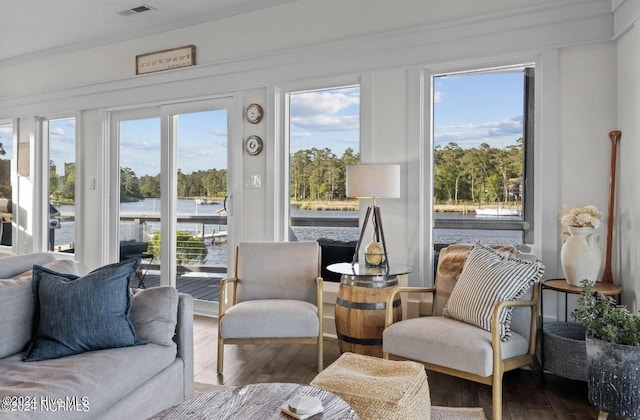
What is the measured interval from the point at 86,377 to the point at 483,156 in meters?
2.85

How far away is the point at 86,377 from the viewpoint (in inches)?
66.6

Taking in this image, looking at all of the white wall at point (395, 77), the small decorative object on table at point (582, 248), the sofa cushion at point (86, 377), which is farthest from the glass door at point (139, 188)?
the small decorative object on table at point (582, 248)

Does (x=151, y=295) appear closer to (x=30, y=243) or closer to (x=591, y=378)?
(x=591, y=378)

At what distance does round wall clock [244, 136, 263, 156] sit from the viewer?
13.3 feet

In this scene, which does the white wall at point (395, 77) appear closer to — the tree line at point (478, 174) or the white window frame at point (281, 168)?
the white window frame at point (281, 168)

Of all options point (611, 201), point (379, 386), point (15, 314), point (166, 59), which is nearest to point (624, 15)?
point (611, 201)

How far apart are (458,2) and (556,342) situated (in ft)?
7.91

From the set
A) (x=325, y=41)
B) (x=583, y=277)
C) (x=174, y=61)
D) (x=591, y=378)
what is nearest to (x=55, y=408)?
(x=591, y=378)

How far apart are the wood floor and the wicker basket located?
18 centimetres

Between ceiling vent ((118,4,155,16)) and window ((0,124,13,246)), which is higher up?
ceiling vent ((118,4,155,16))

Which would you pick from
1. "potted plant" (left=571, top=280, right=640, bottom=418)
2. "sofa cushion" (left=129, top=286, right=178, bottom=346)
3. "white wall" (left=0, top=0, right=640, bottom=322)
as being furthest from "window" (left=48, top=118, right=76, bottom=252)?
"potted plant" (left=571, top=280, right=640, bottom=418)

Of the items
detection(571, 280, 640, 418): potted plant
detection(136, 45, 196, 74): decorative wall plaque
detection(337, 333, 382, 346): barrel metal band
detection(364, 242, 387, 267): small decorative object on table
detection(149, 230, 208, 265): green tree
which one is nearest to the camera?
detection(571, 280, 640, 418): potted plant

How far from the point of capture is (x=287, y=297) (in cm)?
329

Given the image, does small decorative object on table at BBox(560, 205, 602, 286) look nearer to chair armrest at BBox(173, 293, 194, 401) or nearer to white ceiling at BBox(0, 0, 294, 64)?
chair armrest at BBox(173, 293, 194, 401)
